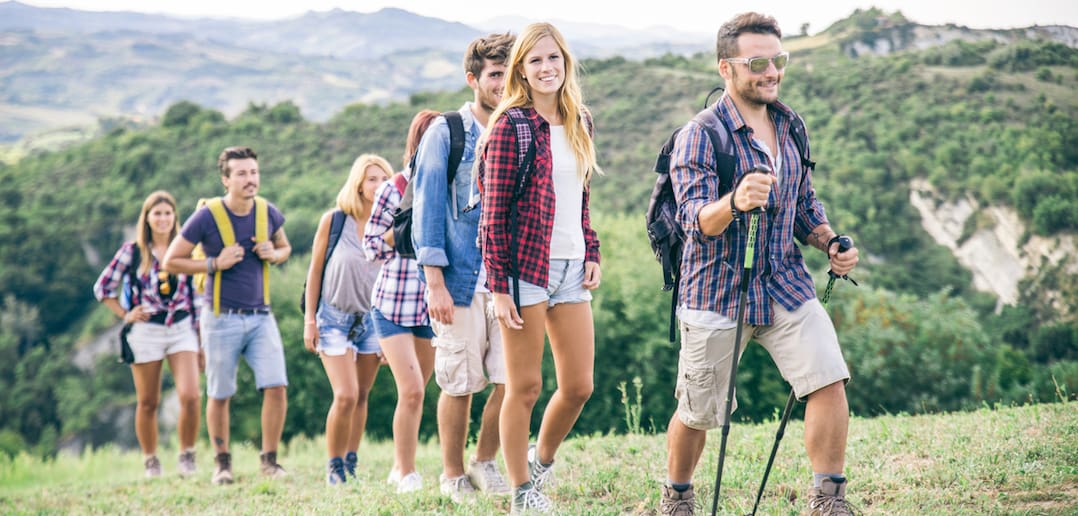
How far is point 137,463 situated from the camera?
16656 mm

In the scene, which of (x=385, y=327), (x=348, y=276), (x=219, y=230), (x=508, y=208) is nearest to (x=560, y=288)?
(x=508, y=208)

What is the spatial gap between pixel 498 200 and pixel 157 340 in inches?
210

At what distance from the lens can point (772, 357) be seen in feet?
13.7

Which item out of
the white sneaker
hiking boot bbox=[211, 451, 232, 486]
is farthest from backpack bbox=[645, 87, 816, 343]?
hiking boot bbox=[211, 451, 232, 486]

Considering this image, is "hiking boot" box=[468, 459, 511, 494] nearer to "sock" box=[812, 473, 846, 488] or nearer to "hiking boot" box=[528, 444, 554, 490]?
"hiking boot" box=[528, 444, 554, 490]

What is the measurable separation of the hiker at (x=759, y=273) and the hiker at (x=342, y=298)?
338 centimetres

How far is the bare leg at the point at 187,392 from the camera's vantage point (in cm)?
875

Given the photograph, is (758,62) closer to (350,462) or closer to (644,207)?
(350,462)

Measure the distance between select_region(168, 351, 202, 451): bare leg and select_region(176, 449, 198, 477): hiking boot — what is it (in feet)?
0.17

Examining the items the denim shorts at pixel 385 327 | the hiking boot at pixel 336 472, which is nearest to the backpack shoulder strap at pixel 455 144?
the denim shorts at pixel 385 327

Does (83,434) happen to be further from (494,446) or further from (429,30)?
(429,30)

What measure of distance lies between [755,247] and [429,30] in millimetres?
178941

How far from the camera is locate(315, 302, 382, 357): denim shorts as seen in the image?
7270 mm

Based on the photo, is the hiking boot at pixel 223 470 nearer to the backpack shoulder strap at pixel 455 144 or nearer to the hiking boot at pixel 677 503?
the backpack shoulder strap at pixel 455 144
